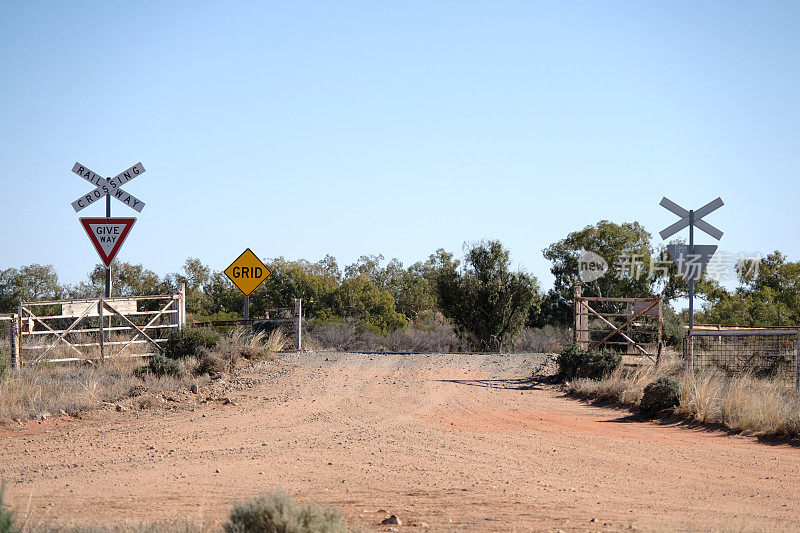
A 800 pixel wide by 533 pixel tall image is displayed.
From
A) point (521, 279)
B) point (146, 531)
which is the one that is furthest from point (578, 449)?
point (521, 279)

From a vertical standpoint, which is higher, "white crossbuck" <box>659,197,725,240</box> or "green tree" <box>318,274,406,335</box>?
"white crossbuck" <box>659,197,725,240</box>

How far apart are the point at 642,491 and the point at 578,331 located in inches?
566

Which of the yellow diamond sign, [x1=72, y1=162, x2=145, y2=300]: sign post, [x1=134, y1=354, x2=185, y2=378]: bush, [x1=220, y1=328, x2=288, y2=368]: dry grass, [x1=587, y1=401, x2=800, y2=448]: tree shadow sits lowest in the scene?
[x1=587, y1=401, x2=800, y2=448]: tree shadow

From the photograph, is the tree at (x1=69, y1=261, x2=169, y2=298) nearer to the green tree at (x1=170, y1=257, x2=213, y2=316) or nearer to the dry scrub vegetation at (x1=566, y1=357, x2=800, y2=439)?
the green tree at (x1=170, y1=257, x2=213, y2=316)

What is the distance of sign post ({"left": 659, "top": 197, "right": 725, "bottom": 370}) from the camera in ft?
68.0

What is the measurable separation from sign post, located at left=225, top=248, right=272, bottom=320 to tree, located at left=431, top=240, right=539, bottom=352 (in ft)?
42.6

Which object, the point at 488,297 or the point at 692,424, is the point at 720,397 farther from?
the point at 488,297

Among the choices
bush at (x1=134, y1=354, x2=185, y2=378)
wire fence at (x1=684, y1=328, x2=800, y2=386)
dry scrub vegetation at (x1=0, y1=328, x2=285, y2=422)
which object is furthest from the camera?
wire fence at (x1=684, y1=328, x2=800, y2=386)

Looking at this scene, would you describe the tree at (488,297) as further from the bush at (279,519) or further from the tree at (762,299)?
the bush at (279,519)

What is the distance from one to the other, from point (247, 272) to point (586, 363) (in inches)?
460

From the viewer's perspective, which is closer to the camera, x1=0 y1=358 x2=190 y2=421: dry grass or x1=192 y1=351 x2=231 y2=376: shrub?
x1=0 y1=358 x2=190 y2=421: dry grass

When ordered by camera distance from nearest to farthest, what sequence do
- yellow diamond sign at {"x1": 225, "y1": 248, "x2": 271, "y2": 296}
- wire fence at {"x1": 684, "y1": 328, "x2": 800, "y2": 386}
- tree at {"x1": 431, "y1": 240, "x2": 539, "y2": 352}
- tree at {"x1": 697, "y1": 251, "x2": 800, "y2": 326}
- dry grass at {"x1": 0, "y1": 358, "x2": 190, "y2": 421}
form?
dry grass at {"x1": 0, "y1": 358, "x2": 190, "y2": 421} < wire fence at {"x1": 684, "y1": 328, "x2": 800, "y2": 386} < yellow diamond sign at {"x1": 225, "y1": 248, "x2": 271, "y2": 296} < tree at {"x1": 431, "y1": 240, "x2": 539, "y2": 352} < tree at {"x1": 697, "y1": 251, "x2": 800, "y2": 326}

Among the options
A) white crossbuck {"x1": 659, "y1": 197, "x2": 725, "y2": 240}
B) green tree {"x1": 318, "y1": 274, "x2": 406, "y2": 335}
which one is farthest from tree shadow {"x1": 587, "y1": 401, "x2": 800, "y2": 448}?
green tree {"x1": 318, "y1": 274, "x2": 406, "y2": 335}

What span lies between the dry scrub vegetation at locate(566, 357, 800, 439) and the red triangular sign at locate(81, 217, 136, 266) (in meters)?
11.6
